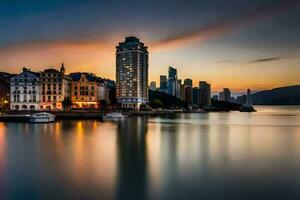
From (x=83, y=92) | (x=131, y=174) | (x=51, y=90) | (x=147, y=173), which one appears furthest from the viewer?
(x=83, y=92)

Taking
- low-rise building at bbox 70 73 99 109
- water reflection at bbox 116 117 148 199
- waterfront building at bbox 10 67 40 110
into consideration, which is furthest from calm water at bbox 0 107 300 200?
low-rise building at bbox 70 73 99 109

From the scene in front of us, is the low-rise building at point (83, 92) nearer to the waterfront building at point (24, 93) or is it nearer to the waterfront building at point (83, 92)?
the waterfront building at point (83, 92)

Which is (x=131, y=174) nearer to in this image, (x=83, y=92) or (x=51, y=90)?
(x=51, y=90)

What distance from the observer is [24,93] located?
117 meters

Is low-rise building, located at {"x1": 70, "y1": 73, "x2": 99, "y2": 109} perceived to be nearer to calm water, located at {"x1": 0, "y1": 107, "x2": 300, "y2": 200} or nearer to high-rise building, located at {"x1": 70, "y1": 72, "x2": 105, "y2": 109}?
high-rise building, located at {"x1": 70, "y1": 72, "x2": 105, "y2": 109}

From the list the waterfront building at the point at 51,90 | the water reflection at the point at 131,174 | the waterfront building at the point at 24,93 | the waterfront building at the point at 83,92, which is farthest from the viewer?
the waterfront building at the point at 83,92

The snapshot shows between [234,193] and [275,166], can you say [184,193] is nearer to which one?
[234,193]

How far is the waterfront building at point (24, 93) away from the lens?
116688 mm

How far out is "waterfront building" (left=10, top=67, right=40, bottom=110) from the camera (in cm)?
11669

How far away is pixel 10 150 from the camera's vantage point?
36188 millimetres

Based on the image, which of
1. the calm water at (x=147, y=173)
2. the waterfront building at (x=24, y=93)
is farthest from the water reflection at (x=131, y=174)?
the waterfront building at (x=24, y=93)

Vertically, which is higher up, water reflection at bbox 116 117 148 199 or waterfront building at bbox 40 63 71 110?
waterfront building at bbox 40 63 71 110

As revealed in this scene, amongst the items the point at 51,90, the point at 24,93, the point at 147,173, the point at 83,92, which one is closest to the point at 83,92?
the point at 83,92

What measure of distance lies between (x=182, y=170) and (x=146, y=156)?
775 cm
